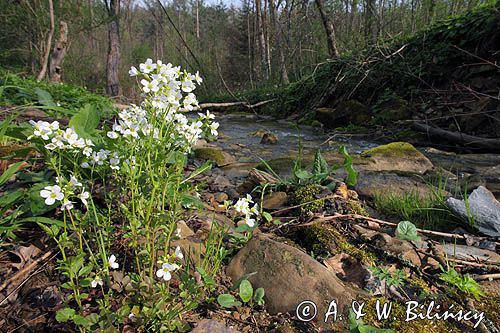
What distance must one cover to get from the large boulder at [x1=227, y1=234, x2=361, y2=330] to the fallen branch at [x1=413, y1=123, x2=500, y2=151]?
3508mm

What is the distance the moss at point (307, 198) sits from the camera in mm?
1788

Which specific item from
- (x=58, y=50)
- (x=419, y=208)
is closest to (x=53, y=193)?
(x=419, y=208)

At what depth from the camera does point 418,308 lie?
45.8 inches

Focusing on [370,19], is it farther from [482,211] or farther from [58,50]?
[58,50]

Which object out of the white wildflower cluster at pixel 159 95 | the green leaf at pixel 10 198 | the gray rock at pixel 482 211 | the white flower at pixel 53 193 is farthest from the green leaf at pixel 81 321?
the gray rock at pixel 482 211

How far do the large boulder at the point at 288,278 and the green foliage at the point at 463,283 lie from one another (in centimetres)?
36

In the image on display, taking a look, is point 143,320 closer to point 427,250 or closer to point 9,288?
point 9,288

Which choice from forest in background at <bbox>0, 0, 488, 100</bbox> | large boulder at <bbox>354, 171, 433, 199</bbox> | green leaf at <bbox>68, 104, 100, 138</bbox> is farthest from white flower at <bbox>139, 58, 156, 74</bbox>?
forest in background at <bbox>0, 0, 488, 100</bbox>

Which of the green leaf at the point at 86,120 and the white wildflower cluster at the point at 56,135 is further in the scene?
the green leaf at the point at 86,120

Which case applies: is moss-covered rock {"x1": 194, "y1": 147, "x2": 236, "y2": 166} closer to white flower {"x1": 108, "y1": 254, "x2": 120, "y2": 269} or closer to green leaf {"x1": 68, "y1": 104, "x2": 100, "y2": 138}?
green leaf {"x1": 68, "y1": 104, "x2": 100, "y2": 138}

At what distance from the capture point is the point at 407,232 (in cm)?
151

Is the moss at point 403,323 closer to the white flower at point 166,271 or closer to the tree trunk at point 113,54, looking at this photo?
the white flower at point 166,271

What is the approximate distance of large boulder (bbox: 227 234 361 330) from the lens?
1.17m

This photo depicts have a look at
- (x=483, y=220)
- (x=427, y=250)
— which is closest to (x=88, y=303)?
(x=427, y=250)
